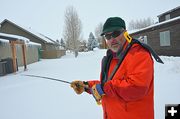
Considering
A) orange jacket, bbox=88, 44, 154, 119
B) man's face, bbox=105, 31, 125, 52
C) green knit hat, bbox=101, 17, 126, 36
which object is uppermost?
green knit hat, bbox=101, 17, 126, 36

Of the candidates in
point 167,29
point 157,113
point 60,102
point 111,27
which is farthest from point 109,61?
point 167,29

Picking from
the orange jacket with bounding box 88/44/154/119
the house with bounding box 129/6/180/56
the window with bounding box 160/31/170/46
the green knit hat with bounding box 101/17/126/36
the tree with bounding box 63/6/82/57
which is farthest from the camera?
the tree with bounding box 63/6/82/57

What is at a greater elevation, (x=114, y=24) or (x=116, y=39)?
(x=114, y=24)

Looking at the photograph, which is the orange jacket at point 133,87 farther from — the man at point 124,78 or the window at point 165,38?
the window at point 165,38

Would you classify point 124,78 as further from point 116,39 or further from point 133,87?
point 116,39

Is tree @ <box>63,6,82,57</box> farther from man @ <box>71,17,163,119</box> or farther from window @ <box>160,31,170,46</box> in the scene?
man @ <box>71,17,163,119</box>

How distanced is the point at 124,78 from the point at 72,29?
1549 inches

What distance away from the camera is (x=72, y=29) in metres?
40.5

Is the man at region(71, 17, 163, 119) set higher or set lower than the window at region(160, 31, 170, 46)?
lower

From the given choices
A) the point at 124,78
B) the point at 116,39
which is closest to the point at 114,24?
the point at 116,39

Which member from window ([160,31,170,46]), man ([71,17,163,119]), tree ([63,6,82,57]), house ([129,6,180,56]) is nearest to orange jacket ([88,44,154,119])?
man ([71,17,163,119])

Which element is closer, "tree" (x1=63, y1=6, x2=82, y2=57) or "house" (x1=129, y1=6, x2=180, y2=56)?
"house" (x1=129, y1=6, x2=180, y2=56)

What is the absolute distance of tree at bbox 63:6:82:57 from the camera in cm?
4028

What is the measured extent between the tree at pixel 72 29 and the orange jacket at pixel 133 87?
125 ft
